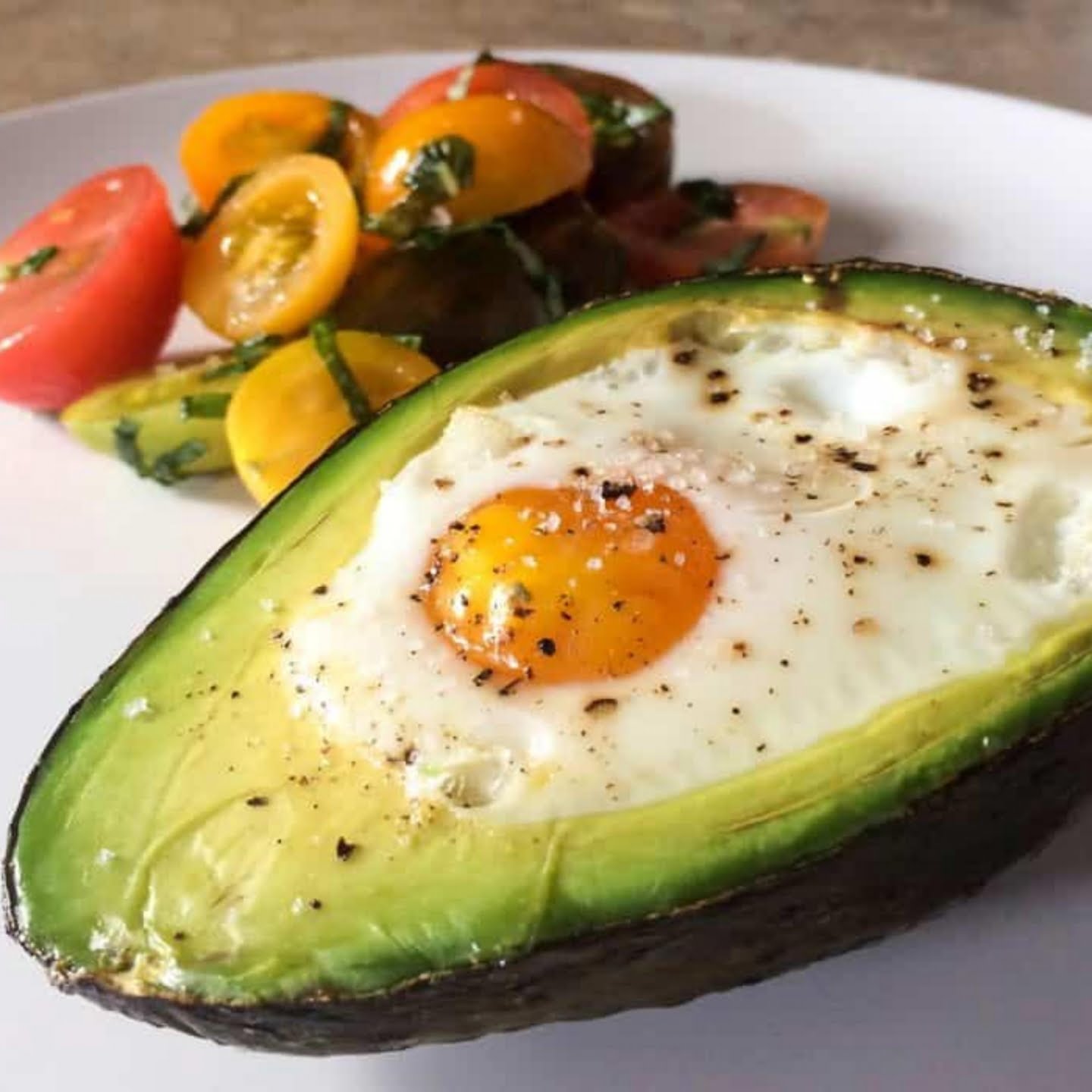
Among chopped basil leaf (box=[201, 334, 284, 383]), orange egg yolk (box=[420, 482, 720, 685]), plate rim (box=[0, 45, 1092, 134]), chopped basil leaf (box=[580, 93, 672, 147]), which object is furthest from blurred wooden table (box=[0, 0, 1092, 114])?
orange egg yolk (box=[420, 482, 720, 685])

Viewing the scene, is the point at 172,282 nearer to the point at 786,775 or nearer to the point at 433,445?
the point at 433,445

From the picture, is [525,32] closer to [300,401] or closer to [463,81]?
[463,81]

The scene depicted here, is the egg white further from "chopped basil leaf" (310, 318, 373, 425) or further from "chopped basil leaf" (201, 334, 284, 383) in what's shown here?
"chopped basil leaf" (201, 334, 284, 383)

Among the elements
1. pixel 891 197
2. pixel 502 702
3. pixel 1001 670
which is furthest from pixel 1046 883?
pixel 891 197

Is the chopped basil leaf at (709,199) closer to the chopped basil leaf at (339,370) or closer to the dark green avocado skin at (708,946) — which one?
the chopped basil leaf at (339,370)

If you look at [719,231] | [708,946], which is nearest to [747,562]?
[708,946]

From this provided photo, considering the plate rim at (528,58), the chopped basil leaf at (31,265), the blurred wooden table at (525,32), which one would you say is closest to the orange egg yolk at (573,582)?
the chopped basil leaf at (31,265)
